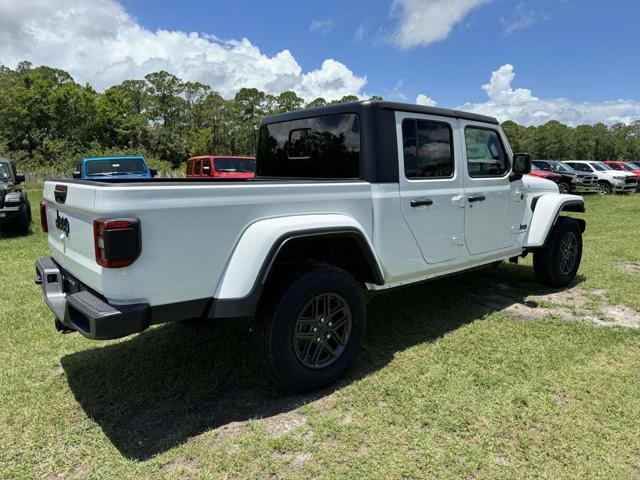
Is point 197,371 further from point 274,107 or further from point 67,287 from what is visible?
point 274,107

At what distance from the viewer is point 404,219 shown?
3559 mm

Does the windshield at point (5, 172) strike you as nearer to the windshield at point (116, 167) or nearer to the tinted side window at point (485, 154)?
the windshield at point (116, 167)

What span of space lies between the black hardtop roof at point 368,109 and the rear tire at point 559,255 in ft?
5.84

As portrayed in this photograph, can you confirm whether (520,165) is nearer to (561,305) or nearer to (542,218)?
(542,218)

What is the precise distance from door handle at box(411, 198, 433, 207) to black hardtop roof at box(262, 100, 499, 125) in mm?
706

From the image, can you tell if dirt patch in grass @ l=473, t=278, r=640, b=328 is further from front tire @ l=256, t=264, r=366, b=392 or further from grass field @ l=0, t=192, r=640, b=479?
front tire @ l=256, t=264, r=366, b=392

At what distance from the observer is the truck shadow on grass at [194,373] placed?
2.83 metres

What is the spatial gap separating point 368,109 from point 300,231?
1.18m

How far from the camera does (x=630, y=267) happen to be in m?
6.75

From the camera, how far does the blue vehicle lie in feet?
39.2

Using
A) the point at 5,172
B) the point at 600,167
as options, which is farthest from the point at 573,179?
the point at 5,172

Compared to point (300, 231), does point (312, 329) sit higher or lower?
lower

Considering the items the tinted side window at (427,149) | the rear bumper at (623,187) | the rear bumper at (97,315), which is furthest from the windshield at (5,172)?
the rear bumper at (623,187)

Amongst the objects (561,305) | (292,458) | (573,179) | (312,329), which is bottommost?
(292,458)
